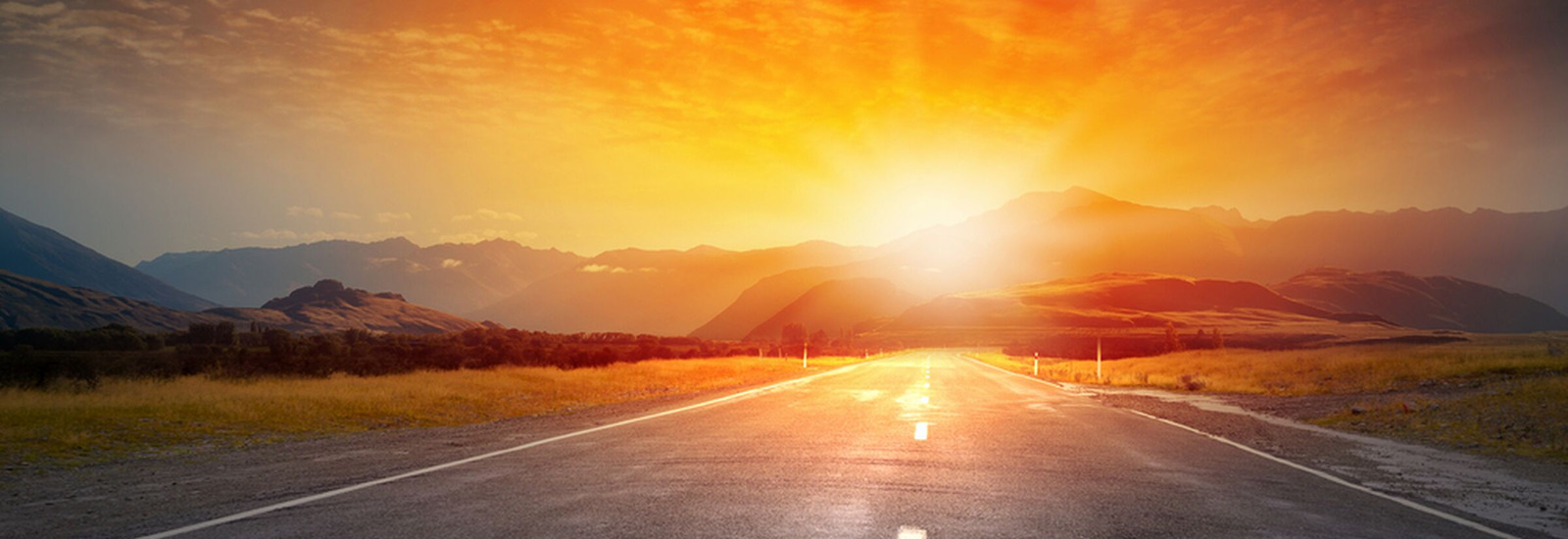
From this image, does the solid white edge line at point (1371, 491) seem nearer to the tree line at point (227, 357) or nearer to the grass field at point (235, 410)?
the grass field at point (235, 410)

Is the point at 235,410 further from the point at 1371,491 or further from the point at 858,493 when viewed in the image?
the point at 1371,491

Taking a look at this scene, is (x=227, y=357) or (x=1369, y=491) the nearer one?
(x=1369, y=491)

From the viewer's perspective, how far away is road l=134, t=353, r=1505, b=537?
6.00 meters

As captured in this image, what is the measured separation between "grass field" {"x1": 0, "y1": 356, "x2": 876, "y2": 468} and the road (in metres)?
7.42

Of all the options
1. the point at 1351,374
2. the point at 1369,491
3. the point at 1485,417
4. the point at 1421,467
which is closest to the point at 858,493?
the point at 1369,491

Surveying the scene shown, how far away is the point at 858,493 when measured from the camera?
24.4 ft

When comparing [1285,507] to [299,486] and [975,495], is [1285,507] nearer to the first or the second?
[975,495]

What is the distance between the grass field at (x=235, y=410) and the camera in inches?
532

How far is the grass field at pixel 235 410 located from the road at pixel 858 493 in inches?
292

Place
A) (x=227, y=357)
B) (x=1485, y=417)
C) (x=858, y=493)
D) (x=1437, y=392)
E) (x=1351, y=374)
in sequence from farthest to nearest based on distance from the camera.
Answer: (x=227, y=357) → (x=1351, y=374) → (x=1437, y=392) → (x=1485, y=417) → (x=858, y=493)

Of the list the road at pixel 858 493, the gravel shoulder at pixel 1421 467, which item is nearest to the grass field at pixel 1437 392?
the gravel shoulder at pixel 1421 467

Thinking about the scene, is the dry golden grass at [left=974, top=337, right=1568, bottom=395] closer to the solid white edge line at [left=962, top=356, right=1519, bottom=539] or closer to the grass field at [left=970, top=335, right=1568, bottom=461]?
the grass field at [left=970, top=335, right=1568, bottom=461]

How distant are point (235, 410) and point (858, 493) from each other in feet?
52.5

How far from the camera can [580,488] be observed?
7719 millimetres
